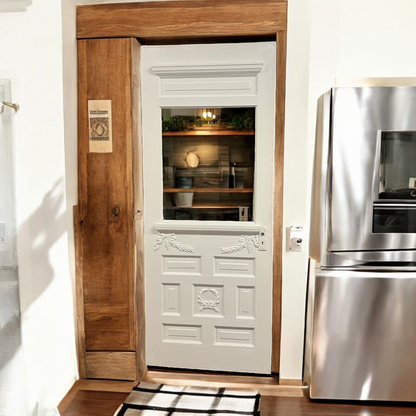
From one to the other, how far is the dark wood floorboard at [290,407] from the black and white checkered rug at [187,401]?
66 mm

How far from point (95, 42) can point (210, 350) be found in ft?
6.59

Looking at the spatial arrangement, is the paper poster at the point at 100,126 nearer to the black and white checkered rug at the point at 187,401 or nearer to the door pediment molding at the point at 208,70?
the door pediment molding at the point at 208,70

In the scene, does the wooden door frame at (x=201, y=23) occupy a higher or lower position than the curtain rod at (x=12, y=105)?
higher

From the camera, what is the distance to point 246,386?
98.8 inches

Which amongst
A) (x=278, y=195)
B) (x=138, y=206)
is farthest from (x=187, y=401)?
(x=278, y=195)

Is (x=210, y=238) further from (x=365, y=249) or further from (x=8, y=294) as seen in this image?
(x=8, y=294)

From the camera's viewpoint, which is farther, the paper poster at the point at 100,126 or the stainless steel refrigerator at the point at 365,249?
the paper poster at the point at 100,126

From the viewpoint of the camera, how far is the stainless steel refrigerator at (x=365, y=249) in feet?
7.09

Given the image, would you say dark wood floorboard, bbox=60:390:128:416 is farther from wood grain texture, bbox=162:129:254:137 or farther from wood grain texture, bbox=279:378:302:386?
wood grain texture, bbox=162:129:254:137

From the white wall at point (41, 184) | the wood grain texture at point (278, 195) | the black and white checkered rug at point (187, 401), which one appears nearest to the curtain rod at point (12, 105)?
the white wall at point (41, 184)

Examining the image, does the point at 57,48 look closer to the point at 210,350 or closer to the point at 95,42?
the point at 95,42

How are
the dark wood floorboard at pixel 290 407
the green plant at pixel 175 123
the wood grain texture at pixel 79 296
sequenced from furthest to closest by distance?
the green plant at pixel 175 123, the wood grain texture at pixel 79 296, the dark wood floorboard at pixel 290 407

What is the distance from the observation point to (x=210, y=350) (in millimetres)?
2672

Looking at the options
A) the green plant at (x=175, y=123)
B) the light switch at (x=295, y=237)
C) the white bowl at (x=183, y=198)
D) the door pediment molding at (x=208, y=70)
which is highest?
the door pediment molding at (x=208, y=70)
